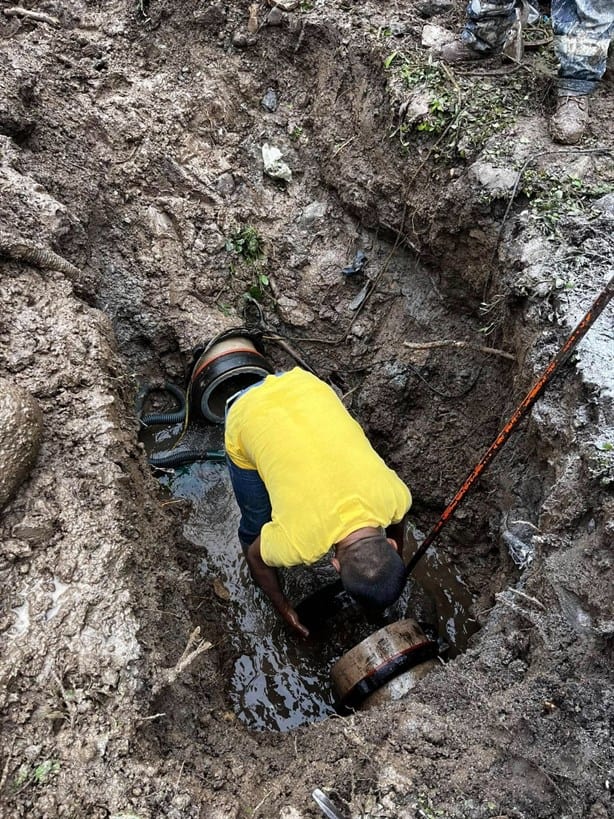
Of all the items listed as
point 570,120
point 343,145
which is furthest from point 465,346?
point 343,145

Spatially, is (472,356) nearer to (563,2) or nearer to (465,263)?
(465,263)

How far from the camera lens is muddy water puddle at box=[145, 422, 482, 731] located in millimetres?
3340

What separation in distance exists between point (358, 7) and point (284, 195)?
1.40 meters

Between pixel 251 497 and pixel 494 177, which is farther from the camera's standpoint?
pixel 494 177

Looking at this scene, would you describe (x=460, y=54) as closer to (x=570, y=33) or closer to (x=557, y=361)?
(x=570, y=33)

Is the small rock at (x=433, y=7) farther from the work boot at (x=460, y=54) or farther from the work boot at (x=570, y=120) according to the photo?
the work boot at (x=570, y=120)

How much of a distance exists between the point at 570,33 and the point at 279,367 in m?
2.85

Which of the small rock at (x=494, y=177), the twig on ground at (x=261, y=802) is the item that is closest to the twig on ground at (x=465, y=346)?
the small rock at (x=494, y=177)

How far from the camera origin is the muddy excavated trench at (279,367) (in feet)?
7.34

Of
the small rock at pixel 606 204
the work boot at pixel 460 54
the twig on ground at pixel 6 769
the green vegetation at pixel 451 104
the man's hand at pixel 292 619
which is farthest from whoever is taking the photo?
the work boot at pixel 460 54

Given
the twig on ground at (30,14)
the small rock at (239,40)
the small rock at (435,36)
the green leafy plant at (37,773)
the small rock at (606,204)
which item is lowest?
the green leafy plant at (37,773)

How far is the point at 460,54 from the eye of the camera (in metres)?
3.87

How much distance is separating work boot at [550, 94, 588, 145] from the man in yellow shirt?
7.10 ft

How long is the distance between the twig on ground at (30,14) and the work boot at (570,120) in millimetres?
3712
